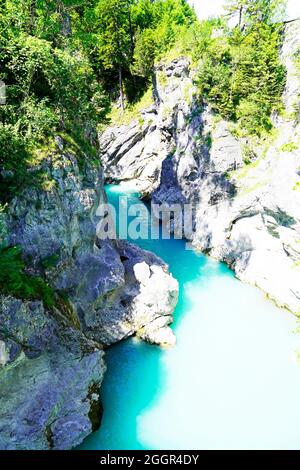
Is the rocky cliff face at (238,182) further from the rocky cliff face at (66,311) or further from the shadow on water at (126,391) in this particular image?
the shadow on water at (126,391)

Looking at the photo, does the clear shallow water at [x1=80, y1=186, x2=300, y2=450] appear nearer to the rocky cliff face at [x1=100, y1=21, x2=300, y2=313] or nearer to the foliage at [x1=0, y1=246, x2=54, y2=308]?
the rocky cliff face at [x1=100, y1=21, x2=300, y2=313]

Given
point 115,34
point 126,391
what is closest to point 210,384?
point 126,391

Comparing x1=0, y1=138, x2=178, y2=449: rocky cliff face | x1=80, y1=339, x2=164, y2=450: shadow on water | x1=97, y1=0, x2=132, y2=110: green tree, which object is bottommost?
x1=80, y1=339, x2=164, y2=450: shadow on water

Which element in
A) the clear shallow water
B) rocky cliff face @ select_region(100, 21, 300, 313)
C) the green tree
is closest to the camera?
the clear shallow water

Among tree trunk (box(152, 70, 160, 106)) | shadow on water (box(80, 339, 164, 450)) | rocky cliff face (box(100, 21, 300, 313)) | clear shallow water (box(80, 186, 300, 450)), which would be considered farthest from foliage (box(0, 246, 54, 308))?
tree trunk (box(152, 70, 160, 106))

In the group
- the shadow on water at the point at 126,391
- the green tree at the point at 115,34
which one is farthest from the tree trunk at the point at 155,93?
the shadow on water at the point at 126,391

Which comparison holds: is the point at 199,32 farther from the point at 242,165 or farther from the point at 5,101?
the point at 5,101

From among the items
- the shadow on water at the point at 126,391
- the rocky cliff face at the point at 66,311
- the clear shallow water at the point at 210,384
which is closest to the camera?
the rocky cliff face at the point at 66,311
